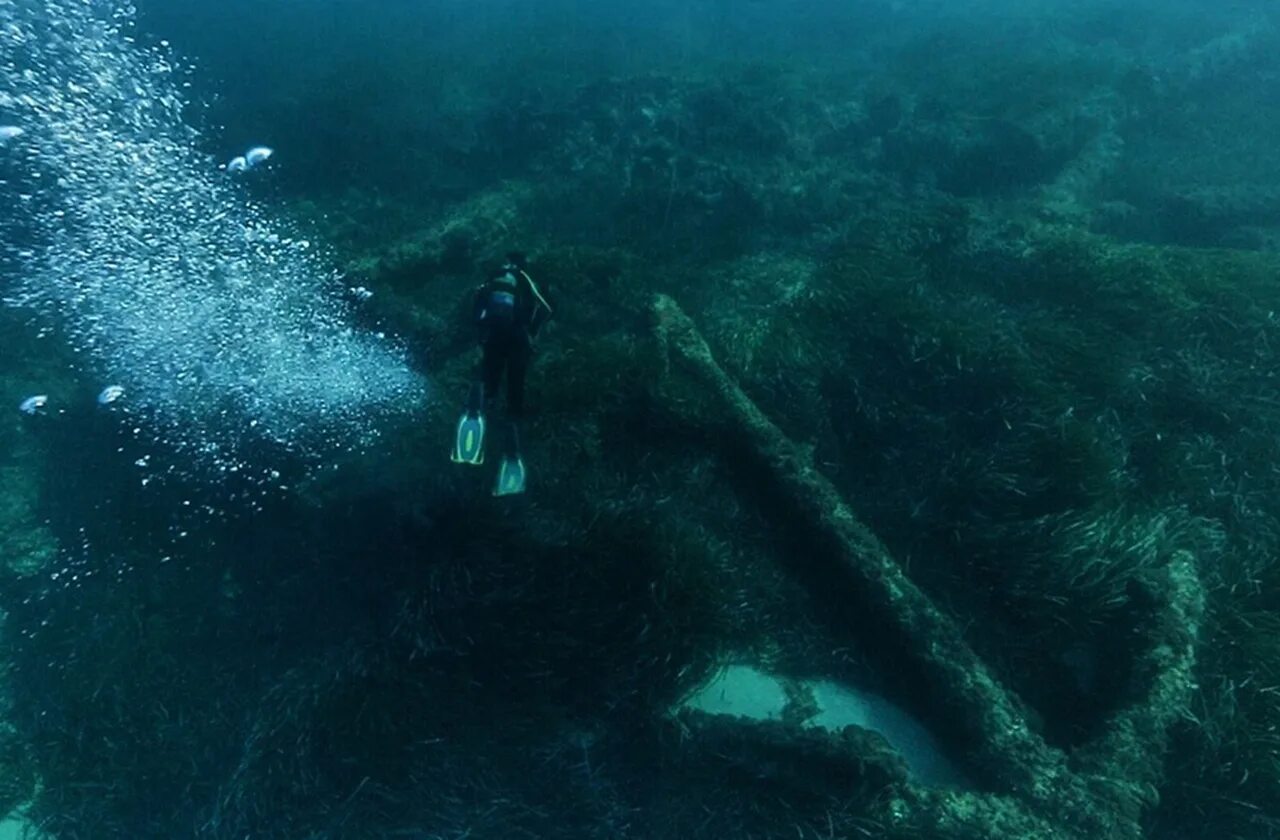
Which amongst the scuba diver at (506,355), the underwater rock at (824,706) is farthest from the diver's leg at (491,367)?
the underwater rock at (824,706)

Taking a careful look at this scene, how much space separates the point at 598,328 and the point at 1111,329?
20.1 ft

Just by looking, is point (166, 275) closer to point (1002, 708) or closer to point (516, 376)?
point (516, 376)

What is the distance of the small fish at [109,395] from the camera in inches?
336

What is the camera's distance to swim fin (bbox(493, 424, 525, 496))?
19.6 feet

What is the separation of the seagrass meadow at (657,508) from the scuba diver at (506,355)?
0.27m

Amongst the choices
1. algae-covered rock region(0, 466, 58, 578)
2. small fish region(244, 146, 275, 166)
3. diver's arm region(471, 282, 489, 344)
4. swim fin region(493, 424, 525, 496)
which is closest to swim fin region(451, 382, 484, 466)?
swim fin region(493, 424, 525, 496)

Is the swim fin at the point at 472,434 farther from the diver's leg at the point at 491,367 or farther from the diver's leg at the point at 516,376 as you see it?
the diver's leg at the point at 516,376

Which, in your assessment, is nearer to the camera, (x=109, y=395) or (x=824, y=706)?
(x=824, y=706)

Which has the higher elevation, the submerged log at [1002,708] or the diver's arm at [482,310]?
the diver's arm at [482,310]

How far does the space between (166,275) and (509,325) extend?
696cm

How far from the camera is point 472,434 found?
622 cm

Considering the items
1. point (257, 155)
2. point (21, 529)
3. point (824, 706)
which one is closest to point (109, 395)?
point (21, 529)

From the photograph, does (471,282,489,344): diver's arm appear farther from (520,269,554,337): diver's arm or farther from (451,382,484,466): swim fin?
(451,382,484,466): swim fin

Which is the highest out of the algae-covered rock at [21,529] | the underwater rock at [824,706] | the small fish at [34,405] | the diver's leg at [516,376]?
the diver's leg at [516,376]
